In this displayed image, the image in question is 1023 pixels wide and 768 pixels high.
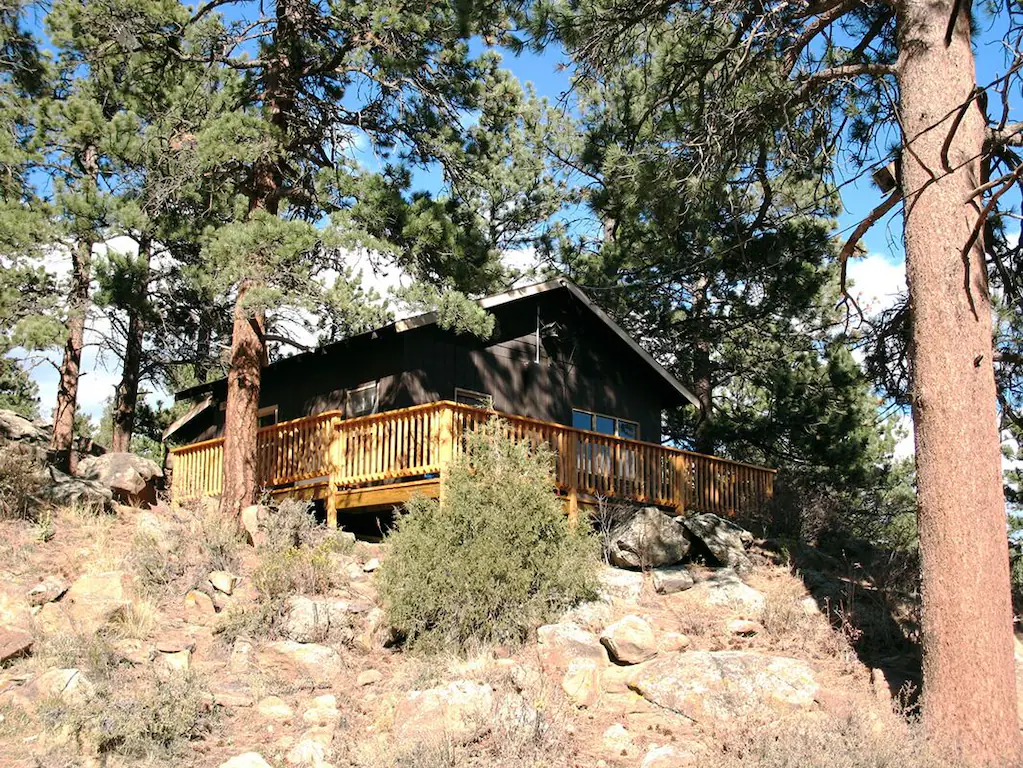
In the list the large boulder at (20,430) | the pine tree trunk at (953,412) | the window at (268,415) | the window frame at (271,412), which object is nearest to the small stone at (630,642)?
the pine tree trunk at (953,412)

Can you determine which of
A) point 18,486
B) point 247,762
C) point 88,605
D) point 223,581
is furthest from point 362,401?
point 247,762

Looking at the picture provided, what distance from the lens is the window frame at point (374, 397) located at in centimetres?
1834

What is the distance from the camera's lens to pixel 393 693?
10102mm

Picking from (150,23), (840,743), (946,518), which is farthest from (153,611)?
(150,23)

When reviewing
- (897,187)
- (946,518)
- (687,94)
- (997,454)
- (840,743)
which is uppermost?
(687,94)

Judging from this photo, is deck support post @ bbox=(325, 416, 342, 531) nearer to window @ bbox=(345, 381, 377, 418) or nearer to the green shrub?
window @ bbox=(345, 381, 377, 418)

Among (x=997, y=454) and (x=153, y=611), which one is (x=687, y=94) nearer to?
(x=997, y=454)

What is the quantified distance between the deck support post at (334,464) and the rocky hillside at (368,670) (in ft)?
5.96

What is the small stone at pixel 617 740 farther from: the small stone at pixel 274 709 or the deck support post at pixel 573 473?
the deck support post at pixel 573 473

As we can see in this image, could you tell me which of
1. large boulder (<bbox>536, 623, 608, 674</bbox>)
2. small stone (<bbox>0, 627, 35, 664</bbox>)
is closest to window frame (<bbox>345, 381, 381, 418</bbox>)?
large boulder (<bbox>536, 623, 608, 674</bbox>)

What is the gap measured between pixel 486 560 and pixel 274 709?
291 centimetres

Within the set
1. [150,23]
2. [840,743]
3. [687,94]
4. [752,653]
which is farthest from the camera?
[150,23]

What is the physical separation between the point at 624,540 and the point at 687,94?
6.28 m

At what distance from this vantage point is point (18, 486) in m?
14.7
